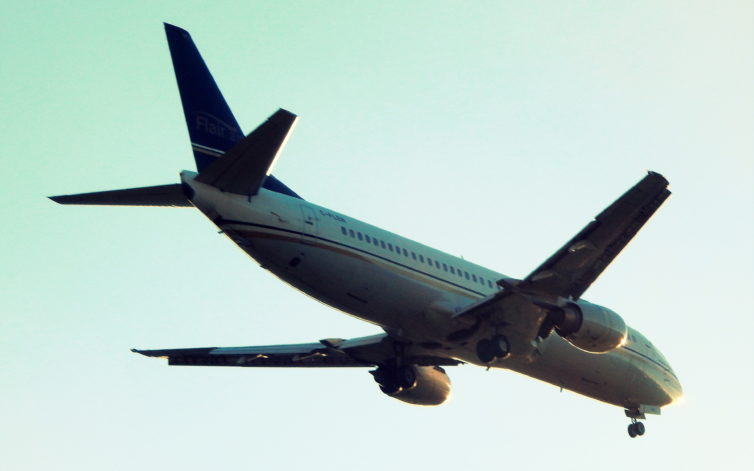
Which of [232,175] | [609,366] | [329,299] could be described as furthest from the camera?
[609,366]

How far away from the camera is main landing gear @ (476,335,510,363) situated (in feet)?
93.6

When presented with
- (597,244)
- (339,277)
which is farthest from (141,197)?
(597,244)

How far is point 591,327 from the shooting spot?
28.1 meters

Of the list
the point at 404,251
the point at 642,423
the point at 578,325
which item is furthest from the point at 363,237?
the point at 642,423

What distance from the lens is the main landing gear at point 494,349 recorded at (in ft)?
93.6

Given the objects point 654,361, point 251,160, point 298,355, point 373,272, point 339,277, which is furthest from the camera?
point 654,361

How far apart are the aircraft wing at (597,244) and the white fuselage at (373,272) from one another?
108 inches

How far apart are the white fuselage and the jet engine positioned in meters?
Answer: 2.01

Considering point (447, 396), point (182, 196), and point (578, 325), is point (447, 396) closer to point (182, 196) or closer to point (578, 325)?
point (578, 325)

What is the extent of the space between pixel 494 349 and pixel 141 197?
1048 centimetres

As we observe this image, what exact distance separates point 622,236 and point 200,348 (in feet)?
47.4

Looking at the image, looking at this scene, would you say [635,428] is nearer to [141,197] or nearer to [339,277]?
A: [339,277]

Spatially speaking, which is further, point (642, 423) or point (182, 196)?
point (642, 423)

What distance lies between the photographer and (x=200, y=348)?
110 ft
